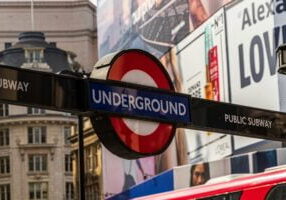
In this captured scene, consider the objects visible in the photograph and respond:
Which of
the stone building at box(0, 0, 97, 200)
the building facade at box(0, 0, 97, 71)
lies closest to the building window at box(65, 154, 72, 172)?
the stone building at box(0, 0, 97, 200)

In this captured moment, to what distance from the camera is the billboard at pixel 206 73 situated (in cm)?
2933

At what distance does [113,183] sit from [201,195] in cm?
3722

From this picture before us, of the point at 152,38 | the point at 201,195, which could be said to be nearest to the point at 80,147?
the point at 201,195

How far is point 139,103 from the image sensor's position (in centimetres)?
542

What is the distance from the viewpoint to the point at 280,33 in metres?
26.0

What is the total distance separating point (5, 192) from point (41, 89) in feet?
377

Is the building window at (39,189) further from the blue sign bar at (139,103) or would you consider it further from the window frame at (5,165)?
the blue sign bar at (139,103)

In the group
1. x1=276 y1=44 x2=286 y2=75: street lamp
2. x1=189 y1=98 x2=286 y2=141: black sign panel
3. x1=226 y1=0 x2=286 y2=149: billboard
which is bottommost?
x1=189 y1=98 x2=286 y2=141: black sign panel

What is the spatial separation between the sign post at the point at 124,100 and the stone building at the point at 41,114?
10160cm

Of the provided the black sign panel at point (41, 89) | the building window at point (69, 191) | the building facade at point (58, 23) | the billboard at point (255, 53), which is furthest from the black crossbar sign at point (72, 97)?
the building window at point (69, 191)

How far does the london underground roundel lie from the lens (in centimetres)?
516

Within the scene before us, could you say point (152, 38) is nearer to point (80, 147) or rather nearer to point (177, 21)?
point (177, 21)

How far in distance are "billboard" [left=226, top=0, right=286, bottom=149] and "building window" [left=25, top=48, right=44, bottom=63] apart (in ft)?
268

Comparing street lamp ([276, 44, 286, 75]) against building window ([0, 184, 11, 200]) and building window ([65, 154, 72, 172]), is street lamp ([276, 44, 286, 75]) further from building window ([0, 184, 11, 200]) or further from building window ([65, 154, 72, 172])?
building window ([0, 184, 11, 200])
